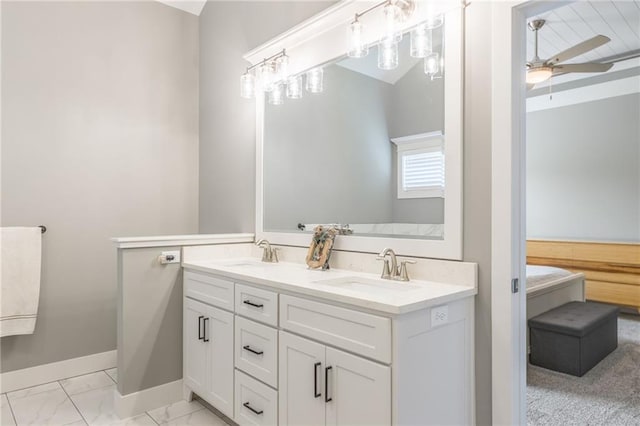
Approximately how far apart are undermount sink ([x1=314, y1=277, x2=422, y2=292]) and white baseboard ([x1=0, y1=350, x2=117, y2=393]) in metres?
2.18

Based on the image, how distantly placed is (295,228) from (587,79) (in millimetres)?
4417

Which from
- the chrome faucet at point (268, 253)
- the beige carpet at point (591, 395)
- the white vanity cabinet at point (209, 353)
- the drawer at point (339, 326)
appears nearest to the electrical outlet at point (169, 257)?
the white vanity cabinet at point (209, 353)

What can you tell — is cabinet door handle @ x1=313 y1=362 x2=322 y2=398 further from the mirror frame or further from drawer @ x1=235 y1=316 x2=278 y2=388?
the mirror frame

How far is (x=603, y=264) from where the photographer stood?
4.58 meters

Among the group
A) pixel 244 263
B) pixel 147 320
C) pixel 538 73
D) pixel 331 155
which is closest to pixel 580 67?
pixel 538 73

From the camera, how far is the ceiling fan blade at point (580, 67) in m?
3.33

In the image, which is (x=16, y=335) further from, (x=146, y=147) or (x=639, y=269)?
(x=639, y=269)

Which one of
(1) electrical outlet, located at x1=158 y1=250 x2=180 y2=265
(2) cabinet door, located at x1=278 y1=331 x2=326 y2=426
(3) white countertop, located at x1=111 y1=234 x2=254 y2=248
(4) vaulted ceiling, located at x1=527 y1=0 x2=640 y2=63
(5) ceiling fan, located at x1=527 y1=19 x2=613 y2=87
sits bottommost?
(2) cabinet door, located at x1=278 y1=331 x2=326 y2=426

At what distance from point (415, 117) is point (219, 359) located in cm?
166

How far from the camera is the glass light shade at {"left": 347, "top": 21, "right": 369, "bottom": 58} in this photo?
205 centimetres

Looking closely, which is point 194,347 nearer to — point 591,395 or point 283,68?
point 283,68

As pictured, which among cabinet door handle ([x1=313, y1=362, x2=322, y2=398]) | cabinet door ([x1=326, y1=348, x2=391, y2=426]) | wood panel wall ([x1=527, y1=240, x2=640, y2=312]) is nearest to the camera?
cabinet door ([x1=326, y1=348, x2=391, y2=426])

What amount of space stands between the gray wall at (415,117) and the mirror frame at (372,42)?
59mm

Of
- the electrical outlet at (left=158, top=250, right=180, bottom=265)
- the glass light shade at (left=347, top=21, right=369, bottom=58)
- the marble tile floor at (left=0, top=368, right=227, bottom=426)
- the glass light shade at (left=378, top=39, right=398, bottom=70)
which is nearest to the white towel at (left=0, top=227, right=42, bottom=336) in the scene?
the marble tile floor at (left=0, top=368, right=227, bottom=426)
